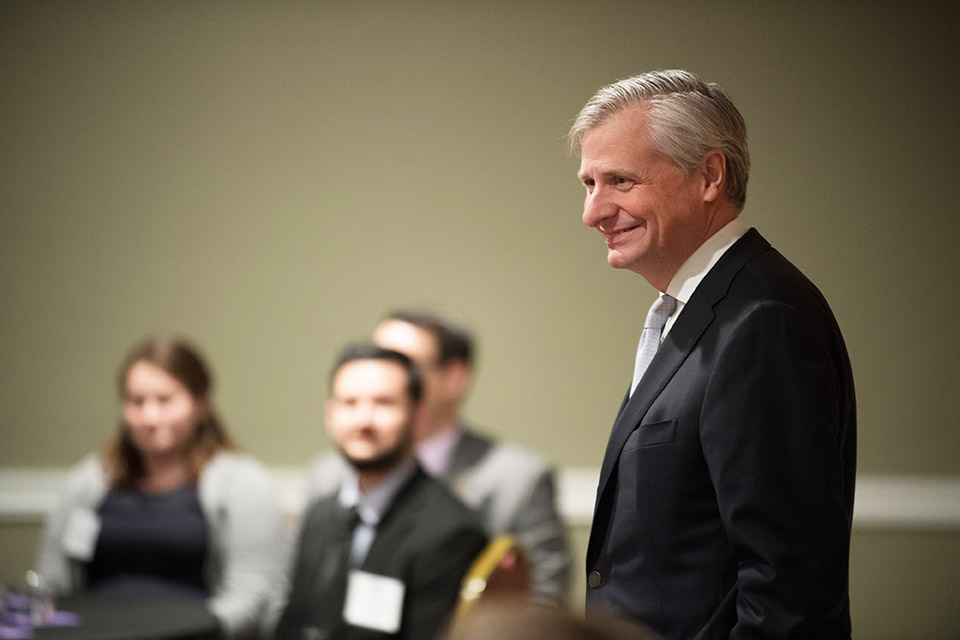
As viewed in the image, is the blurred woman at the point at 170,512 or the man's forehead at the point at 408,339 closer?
the blurred woman at the point at 170,512

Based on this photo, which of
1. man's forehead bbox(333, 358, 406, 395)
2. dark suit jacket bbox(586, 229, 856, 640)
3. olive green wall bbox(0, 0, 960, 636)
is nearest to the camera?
dark suit jacket bbox(586, 229, 856, 640)

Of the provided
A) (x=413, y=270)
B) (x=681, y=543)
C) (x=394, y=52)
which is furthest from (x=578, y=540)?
(x=681, y=543)

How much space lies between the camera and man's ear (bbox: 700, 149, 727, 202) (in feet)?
4.67

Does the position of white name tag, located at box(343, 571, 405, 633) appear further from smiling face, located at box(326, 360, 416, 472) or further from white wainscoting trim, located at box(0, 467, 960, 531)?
white wainscoting trim, located at box(0, 467, 960, 531)

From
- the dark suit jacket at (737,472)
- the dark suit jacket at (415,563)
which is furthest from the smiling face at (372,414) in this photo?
the dark suit jacket at (737,472)

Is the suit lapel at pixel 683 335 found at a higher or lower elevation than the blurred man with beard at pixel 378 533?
higher

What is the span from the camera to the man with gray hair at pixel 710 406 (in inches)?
49.6

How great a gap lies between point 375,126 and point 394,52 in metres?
0.34

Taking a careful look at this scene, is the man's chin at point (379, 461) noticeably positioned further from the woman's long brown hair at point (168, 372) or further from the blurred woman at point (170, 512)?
the woman's long brown hair at point (168, 372)

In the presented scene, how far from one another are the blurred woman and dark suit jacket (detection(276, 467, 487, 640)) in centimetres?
58

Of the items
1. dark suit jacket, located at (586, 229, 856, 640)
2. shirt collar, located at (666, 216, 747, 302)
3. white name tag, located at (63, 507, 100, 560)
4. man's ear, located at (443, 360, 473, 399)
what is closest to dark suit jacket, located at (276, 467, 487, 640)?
man's ear, located at (443, 360, 473, 399)

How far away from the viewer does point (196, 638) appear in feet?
9.12

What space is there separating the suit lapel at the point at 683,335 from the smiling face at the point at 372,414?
1.77m

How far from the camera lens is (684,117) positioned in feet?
4.59
